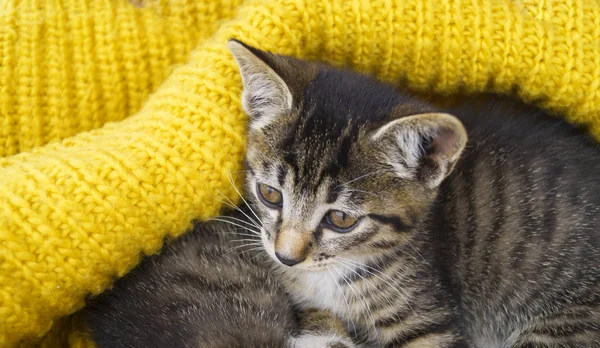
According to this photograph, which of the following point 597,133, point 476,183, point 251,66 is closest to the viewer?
point 251,66

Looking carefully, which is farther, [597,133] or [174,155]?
[597,133]

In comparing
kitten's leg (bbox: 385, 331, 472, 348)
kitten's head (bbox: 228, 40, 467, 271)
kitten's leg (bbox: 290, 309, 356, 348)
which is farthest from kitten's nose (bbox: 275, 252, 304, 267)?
kitten's leg (bbox: 385, 331, 472, 348)

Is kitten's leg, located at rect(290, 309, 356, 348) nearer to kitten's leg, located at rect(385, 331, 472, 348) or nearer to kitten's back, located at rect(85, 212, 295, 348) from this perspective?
kitten's back, located at rect(85, 212, 295, 348)

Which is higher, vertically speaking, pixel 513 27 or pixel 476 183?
pixel 513 27

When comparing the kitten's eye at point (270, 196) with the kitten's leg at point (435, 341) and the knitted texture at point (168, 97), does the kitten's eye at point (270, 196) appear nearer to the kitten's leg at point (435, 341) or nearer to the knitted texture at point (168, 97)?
the knitted texture at point (168, 97)

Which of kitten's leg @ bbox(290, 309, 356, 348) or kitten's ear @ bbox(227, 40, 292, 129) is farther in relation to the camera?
kitten's leg @ bbox(290, 309, 356, 348)

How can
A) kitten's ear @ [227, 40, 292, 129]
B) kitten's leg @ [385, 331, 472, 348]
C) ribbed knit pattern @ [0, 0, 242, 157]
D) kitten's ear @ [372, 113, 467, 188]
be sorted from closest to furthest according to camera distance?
kitten's ear @ [372, 113, 467, 188], kitten's ear @ [227, 40, 292, 129], kitten's leg @ [385, 331, 472, 348], ribbed knit pattern @ [0, 0, 242, 157]

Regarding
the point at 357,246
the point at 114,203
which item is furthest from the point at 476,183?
the point at 114,203

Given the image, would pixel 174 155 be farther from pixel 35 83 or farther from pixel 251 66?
pixel 35 83
